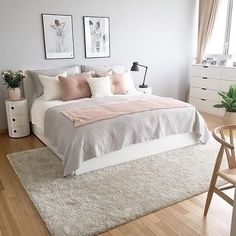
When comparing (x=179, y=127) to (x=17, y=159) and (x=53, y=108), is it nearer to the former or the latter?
(x=53, y=108)

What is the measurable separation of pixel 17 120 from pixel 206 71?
352 cm

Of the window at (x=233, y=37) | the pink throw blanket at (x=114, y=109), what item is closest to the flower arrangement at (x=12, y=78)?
the pink throw blanket at (x=114, y=109)

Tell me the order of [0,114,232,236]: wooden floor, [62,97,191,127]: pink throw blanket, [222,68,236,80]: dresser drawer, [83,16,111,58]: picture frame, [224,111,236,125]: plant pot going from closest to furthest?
[0,114,232,236]: wooden floor, [62,97,191,127]: pink throw blanket, [224,111,236,125]: plant pot, [83,16,111,58]: picture frame, [222,68,236,80]: dresser drawer

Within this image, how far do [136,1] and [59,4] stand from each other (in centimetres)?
143

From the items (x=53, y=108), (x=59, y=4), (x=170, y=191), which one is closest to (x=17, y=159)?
(x=53, y=108)

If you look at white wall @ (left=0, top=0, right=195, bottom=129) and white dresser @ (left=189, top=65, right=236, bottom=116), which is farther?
white dresser @ (left=189, top=65, right=236, bottom=116)

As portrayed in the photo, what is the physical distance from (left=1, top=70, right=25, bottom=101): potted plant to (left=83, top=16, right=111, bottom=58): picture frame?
1.23m

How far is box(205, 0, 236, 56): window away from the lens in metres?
4.88

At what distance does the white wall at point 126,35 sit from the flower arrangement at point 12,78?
8.7 inches

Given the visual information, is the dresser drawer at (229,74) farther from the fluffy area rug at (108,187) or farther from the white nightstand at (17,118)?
the white nightstand at (17,118)

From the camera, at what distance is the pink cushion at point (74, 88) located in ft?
11.8

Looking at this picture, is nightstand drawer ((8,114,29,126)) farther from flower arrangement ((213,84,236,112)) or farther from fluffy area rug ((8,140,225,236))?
flower arrangement ((213,84,236,112))

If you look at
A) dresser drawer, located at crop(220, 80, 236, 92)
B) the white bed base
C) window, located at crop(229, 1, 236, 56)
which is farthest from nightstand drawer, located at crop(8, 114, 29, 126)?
window, located at crop(229, 1, 236, 56)

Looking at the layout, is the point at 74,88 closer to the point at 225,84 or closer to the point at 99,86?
the point at 99,86
